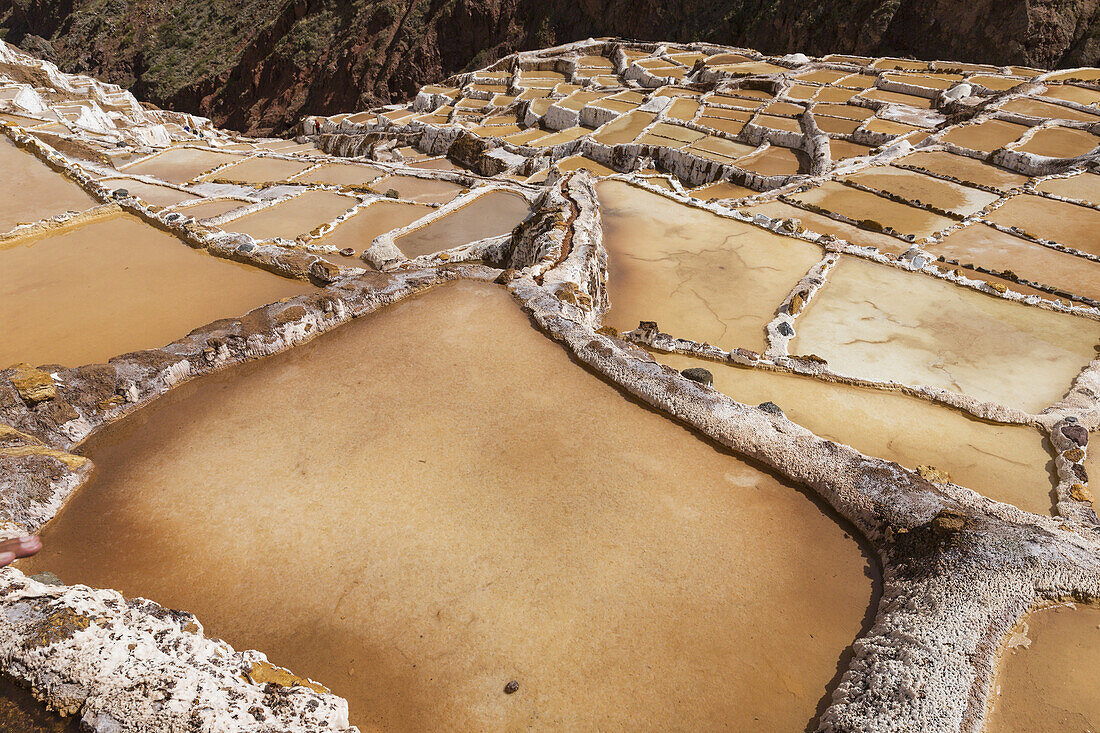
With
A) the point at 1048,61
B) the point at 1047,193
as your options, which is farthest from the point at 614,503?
the point at 1048,61

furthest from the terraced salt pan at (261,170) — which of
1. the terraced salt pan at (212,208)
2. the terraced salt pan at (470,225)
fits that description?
the terraced salt pan at (470,225)

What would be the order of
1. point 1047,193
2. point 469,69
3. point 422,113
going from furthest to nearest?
1. point 469,69
2. point 422,113
3. point 1047,193

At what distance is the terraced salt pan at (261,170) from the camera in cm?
1998

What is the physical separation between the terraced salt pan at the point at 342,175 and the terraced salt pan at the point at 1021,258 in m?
17.5

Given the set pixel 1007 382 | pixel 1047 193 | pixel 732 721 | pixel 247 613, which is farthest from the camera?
pixel 1047 193

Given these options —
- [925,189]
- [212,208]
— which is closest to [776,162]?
[925,189]

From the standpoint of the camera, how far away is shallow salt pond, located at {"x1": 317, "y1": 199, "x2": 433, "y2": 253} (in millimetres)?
14375

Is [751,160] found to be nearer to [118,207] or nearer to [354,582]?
[118,207]

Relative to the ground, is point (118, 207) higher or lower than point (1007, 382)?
higher

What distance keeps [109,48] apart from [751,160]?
79242 mm

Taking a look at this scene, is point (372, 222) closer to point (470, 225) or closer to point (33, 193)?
point (470, 225)

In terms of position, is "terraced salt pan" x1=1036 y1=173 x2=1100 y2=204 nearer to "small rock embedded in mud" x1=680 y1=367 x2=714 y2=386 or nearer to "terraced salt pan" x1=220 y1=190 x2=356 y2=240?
"small rock embedded in mud" x1=680 y1=367 x2=714 y2=386

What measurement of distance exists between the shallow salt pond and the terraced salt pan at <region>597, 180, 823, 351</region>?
18.2ft

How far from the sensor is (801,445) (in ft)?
21.4
